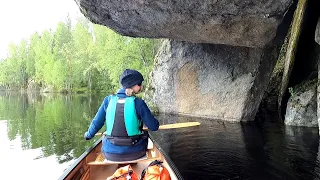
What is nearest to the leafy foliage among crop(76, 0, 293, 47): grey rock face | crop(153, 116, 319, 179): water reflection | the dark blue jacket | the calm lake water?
the calm lake water

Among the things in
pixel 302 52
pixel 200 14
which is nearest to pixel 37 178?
pixel 200 14

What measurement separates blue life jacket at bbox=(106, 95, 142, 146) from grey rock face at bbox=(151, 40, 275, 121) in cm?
981

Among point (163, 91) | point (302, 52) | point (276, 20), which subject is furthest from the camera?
point (163, 91)

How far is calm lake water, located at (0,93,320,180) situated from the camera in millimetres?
6684

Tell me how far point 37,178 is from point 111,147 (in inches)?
159

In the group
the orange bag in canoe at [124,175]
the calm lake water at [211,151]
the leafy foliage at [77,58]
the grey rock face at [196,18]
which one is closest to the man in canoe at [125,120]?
the orange bag in canoe at [124,175]

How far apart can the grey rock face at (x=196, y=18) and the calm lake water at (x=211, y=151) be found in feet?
11.2

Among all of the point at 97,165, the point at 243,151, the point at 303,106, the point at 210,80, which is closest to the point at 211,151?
the point at 243,151

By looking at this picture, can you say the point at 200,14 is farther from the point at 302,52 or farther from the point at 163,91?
the point at 163,91

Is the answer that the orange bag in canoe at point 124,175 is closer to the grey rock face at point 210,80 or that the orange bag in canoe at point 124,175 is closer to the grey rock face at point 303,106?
the grey rock face at point 303,106

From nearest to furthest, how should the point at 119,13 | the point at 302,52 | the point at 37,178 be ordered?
the point at 37,178, the point at 119,13, the point at 302,52

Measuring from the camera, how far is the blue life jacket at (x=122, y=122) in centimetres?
472

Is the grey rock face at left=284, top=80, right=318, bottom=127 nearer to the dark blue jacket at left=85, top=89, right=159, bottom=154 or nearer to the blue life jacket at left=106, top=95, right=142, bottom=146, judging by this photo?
the dark blue jacket at left=85, top=89, right=159, bottom=154

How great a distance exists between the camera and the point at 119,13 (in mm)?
10531
